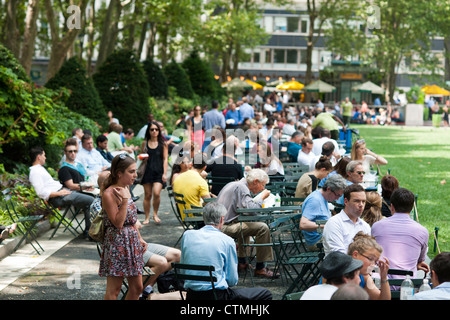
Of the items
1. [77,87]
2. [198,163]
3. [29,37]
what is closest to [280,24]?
[29,37]

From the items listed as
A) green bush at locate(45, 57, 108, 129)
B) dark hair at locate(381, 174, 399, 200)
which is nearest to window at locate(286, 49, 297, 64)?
green bush at locate(45, 57, 108, 129)

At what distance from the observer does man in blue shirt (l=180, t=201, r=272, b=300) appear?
20.8 ft

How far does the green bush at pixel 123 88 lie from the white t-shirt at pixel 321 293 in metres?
19.7

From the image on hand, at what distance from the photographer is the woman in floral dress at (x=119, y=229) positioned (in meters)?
6.32

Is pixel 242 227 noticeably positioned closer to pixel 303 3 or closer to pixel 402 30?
pixel 402 30

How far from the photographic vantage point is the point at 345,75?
233 feet

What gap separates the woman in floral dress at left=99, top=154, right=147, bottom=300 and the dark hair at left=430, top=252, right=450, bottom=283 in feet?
8.74

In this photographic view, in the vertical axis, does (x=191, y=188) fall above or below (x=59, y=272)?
above

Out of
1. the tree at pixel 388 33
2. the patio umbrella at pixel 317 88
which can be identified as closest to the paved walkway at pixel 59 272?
the tree at pixel 388 33

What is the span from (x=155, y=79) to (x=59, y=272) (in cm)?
2435

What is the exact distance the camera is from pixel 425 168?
73.2ft

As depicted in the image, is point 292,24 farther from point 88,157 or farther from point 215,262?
point 215,262

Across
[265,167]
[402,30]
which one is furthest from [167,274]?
[402,30]

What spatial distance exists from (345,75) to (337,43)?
16.3m
